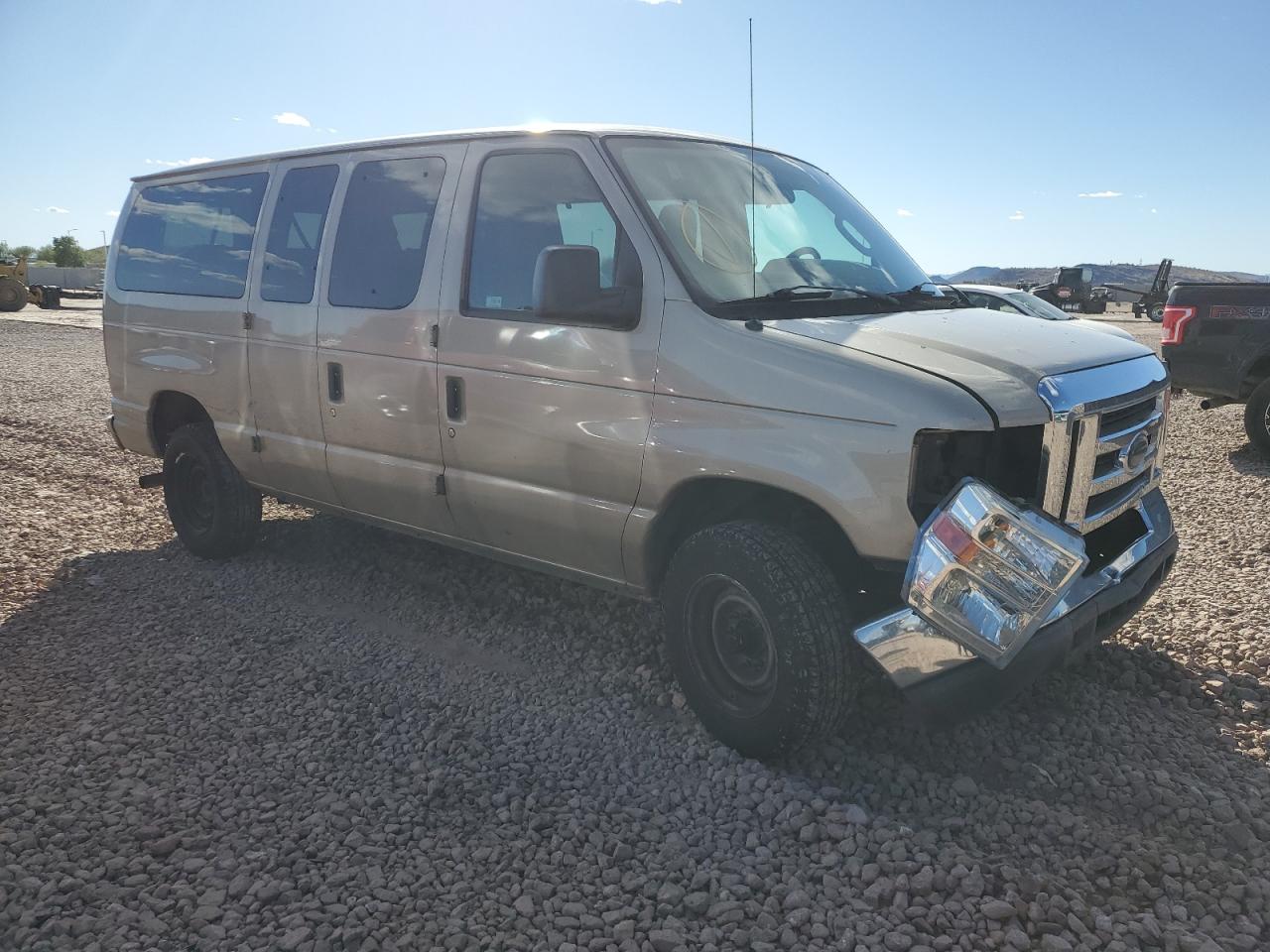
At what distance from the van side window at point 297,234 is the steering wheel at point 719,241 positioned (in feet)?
6.81

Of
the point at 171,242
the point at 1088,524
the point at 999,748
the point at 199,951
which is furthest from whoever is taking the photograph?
the point at 171,242

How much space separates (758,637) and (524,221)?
6.34 ft

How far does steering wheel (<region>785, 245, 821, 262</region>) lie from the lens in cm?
382

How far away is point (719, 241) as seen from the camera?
3668 mm

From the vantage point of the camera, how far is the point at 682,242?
3572mm

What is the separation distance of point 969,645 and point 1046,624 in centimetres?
37

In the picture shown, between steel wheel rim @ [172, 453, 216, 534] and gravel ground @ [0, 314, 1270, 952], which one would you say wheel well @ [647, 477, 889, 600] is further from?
steel wheel rim @ [172, 453, 216, 534]

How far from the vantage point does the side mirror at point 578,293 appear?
3354mm

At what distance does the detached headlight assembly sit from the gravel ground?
27.9 inches

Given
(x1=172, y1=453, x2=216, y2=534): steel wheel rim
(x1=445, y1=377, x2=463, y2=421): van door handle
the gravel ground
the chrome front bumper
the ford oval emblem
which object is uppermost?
(x1=445, y1=377, x2=463, y2=421): van door handle

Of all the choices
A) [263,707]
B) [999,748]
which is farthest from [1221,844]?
[263,707]

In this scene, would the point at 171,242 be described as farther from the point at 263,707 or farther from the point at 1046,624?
the point at 1046,624

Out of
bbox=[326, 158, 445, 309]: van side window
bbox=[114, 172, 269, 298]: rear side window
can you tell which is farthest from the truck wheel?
bbox=[114, 172, 269, 298]: rear side window

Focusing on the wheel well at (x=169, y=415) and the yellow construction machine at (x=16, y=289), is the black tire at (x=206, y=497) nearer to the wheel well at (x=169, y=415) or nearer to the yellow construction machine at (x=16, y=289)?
the wheel well at (x=169, y=415)
